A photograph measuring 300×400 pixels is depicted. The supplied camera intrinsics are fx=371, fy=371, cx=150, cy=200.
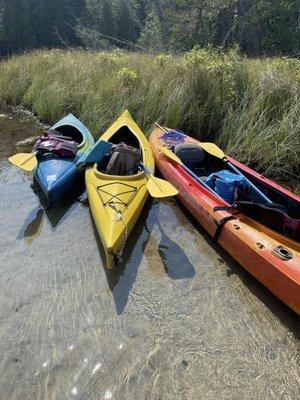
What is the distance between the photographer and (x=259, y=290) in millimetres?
3578

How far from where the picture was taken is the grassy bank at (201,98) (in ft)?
18.7

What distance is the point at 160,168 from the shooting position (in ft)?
18.8

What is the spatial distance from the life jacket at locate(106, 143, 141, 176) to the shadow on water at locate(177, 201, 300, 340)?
1.34 metres

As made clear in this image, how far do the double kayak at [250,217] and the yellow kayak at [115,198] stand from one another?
1.99 ft

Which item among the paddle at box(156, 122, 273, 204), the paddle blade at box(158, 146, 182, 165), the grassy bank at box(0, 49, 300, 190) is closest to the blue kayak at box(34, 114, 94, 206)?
the paddle blade at box(158, 146, 182, 165)

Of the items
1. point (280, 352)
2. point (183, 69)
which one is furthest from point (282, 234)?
point (183, 69)

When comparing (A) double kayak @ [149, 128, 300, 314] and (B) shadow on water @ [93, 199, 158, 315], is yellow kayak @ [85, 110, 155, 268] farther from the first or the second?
(A) double kayak @ [149, 128, 300, 314]

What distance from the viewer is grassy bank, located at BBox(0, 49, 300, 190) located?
5.71m

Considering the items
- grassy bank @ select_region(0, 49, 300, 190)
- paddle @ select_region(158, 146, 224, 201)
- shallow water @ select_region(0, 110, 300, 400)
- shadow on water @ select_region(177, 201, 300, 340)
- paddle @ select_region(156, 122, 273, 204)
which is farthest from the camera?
grassy bank @ select_region(0, 49, 300, 190)

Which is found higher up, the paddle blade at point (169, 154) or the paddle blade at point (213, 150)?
the paddle blade at point (213, 150)

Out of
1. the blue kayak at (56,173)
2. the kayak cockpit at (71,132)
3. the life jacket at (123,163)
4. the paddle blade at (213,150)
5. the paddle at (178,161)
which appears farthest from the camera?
the kayak cockpit at (71,132)

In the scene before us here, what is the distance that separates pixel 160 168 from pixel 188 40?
14937 mm

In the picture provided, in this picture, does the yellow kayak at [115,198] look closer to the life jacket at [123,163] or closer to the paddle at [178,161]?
the life jacket at [123,163]

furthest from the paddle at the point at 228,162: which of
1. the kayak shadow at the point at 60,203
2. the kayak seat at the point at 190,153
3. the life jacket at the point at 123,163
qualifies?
the kayak shadow at the point at 60,203
